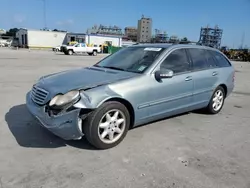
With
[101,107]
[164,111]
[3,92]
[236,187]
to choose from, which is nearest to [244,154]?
[236,187]

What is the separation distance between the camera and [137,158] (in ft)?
11.2

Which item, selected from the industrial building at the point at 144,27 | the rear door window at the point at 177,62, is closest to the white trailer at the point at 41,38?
the industrial building at the point at 144,27

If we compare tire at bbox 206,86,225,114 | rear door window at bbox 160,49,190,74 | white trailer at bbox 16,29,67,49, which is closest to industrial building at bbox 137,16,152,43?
white trailer at bbox 16,29,67,49

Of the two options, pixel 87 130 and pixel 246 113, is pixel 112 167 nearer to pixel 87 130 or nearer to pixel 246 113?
pixel 87 130

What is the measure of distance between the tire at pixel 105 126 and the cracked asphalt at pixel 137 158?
134mm

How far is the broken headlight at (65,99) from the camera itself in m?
3.33

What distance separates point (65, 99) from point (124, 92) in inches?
34.8

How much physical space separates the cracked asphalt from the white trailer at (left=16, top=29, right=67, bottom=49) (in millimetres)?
54414

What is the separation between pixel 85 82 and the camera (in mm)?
3666

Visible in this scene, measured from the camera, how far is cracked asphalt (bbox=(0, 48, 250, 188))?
2.87m

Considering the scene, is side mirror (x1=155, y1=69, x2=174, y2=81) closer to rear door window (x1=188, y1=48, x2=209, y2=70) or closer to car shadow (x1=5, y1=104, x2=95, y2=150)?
rear door window (x1=188, y1=48, x2=209, y2=70)

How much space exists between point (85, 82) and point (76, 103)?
1.54ft

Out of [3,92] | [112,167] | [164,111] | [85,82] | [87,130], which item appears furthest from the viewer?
[3,92]

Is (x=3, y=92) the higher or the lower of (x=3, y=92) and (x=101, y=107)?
the lower
